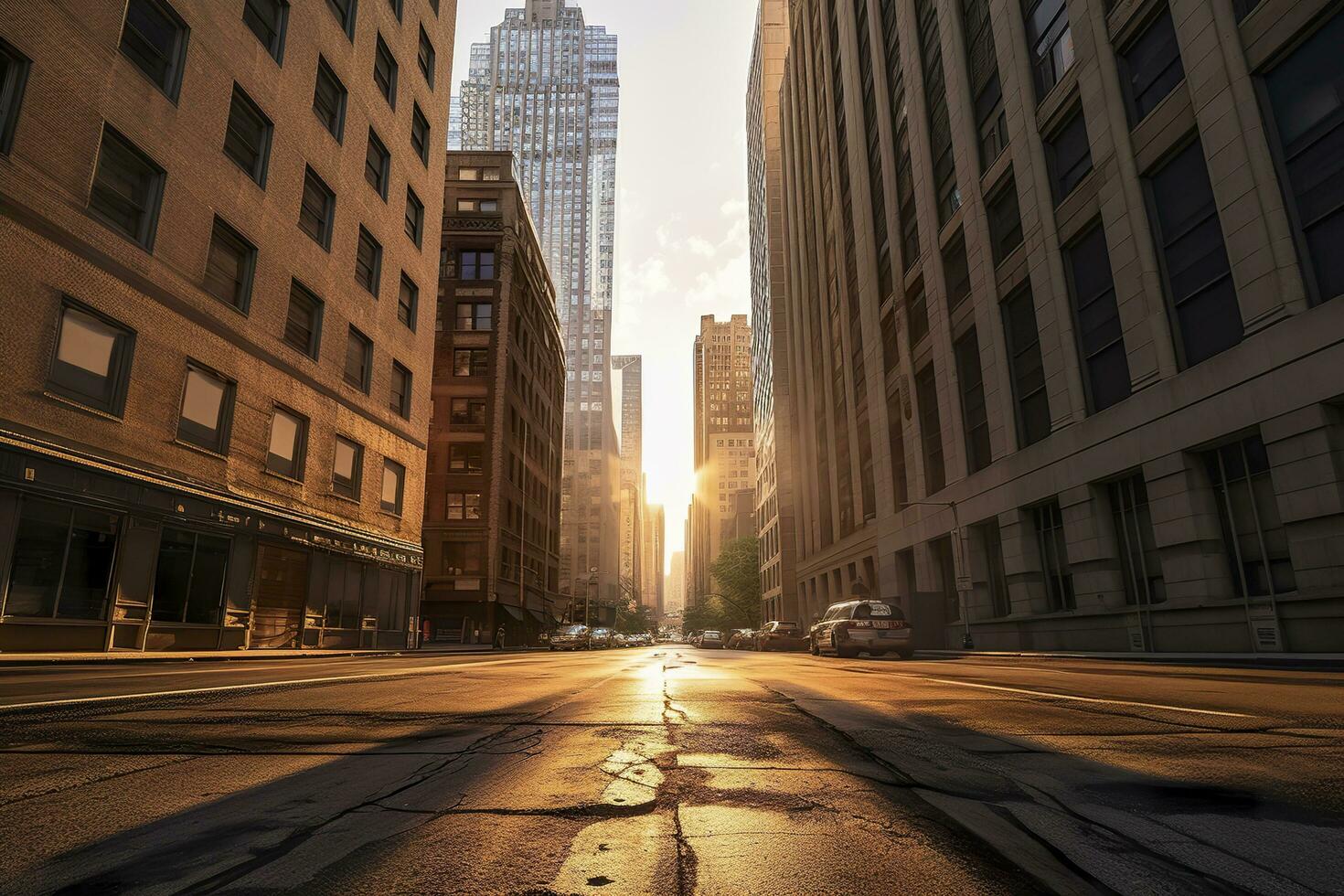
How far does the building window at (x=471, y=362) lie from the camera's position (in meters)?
50.3

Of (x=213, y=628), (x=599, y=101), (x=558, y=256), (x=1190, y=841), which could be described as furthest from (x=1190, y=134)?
(x=599, y=101)

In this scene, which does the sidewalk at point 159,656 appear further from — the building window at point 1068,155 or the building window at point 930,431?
the building window at point 1068,155

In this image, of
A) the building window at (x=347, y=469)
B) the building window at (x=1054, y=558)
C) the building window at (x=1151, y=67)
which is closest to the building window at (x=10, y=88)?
the building window at (x=347, y=469)

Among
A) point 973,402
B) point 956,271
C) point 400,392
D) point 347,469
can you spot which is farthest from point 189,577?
point 956,271

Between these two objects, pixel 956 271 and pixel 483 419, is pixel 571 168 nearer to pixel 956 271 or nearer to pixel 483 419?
pixel 483 419

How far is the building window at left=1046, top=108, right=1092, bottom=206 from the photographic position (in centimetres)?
2256

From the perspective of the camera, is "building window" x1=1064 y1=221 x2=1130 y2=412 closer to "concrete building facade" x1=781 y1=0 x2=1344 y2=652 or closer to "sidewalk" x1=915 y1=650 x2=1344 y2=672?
"concrete building facade" x1=781 y1=0 x2=1344 y2=652

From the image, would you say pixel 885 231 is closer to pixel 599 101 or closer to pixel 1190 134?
pixel 1190 134

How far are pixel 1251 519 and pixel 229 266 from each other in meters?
26.2

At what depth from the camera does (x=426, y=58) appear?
33.2 meters

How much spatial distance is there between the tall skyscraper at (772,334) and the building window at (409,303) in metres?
46.1

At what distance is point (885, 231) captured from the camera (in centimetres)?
4019

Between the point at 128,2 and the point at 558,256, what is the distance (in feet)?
467

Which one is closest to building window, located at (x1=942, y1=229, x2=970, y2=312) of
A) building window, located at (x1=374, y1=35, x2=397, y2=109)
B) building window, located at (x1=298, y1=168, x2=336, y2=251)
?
building window, located at (x1=374, y1=35, x2=397, y2=109)
